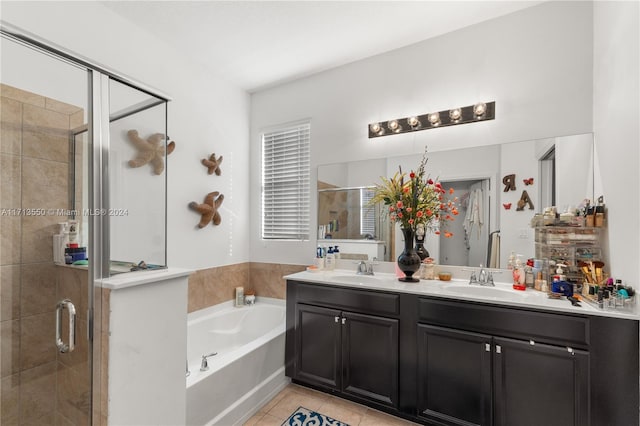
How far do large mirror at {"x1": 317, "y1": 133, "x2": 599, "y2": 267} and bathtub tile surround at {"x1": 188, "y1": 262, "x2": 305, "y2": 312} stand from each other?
0.92 metres

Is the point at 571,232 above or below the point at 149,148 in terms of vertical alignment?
below

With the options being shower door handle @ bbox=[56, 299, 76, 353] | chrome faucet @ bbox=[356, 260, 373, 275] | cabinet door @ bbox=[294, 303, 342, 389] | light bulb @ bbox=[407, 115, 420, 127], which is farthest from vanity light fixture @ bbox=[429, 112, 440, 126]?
shower door handle @ bbox=[56, 299, 76, 353]

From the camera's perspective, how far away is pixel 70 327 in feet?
4.05

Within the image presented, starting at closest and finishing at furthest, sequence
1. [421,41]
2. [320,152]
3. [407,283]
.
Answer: [407,283]
[421,41]
[320,152]

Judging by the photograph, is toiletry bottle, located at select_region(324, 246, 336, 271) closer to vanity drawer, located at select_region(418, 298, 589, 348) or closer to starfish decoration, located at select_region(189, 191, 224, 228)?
vanity drawer, located at select_region(418, 298, 589, 348)

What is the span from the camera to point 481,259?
2.26 meters

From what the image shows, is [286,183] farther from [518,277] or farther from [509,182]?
[518,277]

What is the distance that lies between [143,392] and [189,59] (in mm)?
2712

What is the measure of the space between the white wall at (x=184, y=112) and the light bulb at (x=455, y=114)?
2.20 meters

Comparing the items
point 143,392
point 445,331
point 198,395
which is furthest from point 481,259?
point 143,392

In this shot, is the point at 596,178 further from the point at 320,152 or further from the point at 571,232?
the point at 320,152

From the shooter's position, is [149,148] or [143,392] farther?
[149,148]

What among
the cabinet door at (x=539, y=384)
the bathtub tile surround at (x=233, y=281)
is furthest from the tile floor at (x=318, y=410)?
the bathtub tile surround at (x=233, y=281)

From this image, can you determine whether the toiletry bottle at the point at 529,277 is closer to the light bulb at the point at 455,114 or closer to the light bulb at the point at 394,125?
the light bulb at the point at 455,114
